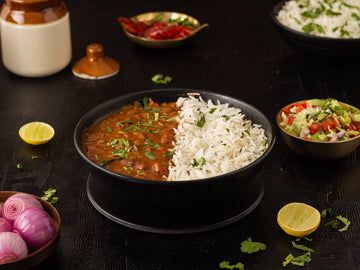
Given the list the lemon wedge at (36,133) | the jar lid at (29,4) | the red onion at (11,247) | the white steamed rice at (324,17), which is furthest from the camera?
the white steamed rice at (324,17)

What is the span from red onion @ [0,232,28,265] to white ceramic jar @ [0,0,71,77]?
6.49 ft

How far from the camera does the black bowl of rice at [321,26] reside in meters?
3.95

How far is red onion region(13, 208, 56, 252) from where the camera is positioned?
2.28 metres

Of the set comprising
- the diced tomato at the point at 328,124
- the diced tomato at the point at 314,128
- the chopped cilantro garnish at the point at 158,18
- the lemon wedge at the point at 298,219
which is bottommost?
the chopped cilantro garnish at the point at 158,18

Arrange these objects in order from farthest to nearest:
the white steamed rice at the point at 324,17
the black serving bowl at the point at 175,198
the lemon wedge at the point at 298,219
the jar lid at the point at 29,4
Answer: the white steamed rice at the point at 324,17 → the jar lid at the point at 29,4 → the lemon wedge at the point at 298,219 → the black serving bowl at the point at 175,198

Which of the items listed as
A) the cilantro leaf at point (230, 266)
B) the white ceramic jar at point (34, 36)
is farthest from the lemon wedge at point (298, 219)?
the white ceramic jar at point (34, 36)

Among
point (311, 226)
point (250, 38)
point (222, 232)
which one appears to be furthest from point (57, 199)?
point (250, 38)

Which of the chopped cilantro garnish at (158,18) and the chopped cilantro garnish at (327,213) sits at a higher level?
the chopped cilantro garnish at (327,213)

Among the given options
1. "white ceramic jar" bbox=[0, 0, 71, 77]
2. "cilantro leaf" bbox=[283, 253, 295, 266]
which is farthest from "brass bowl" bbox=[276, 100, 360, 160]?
"white ceramic jar" bbox=[0, 0, 71, 77]

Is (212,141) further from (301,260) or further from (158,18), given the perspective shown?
(158,18)

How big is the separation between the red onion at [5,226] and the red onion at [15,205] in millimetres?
32

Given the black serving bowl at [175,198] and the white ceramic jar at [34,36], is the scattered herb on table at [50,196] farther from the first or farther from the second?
the white ceramic jar at [34,36]

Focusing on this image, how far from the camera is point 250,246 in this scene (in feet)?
8.39

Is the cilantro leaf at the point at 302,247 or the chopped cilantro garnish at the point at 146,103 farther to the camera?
the chopped cilantro garnish at the point at 146,103
